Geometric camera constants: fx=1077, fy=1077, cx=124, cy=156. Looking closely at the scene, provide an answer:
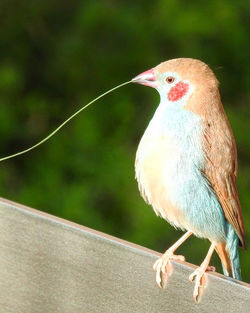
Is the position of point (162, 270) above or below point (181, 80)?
below

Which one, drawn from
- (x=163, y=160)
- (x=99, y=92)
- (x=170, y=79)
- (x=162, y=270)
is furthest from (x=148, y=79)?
(x=99, y=92)

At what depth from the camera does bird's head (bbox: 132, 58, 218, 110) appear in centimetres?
183

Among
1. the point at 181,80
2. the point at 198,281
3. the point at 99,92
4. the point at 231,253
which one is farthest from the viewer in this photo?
the point at 99,92

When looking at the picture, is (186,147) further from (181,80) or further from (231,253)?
(231,253)

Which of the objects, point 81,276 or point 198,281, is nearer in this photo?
point 198,281

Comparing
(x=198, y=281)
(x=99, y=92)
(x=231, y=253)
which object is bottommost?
(x=99, y=92)

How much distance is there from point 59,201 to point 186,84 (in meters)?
1.96

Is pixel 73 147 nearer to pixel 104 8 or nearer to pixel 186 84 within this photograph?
pixel 104 8

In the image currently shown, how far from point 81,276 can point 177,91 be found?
14.2 inches

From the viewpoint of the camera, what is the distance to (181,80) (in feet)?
6.04

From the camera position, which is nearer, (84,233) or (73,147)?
(84,233)

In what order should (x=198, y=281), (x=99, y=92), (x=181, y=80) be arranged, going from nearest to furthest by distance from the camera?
(x=198, y=281)
(x=181, y=80)
(x=99, y=92)

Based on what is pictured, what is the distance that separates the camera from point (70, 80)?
13.4 feet

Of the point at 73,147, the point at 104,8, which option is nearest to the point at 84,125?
the point at 73,147
